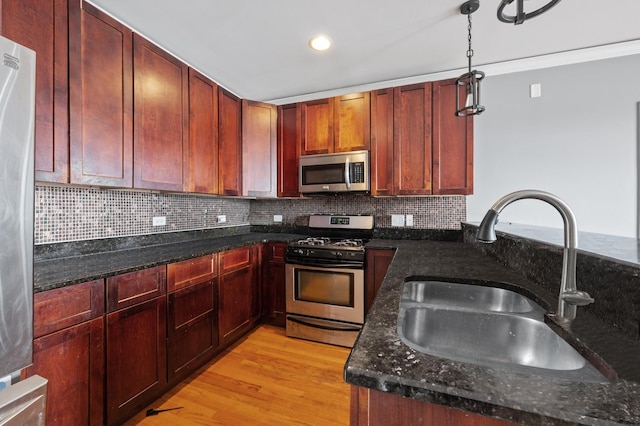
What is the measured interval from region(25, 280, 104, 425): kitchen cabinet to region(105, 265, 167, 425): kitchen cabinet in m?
0.05

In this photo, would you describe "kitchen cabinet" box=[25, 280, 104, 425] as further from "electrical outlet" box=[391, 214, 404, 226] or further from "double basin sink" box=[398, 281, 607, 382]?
"electrical outlet" box=[391, 214, 404, 226]

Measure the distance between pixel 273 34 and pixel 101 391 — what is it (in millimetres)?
2458

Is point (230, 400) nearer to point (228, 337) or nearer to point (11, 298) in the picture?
point (228, 337)

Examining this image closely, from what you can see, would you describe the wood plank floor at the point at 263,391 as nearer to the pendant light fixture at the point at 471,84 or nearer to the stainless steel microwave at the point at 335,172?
the stainless steel microwave at the point at 335,172

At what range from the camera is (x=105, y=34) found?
1.59m

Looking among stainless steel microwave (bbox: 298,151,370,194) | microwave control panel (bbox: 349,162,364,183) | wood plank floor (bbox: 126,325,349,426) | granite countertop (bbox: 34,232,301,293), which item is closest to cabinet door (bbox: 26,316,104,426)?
granite countertop (bbox: 34,232,301,293)

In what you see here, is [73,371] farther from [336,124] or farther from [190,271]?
[336,124]

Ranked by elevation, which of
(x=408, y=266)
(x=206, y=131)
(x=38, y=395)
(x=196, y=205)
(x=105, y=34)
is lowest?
(x=38, y=395)

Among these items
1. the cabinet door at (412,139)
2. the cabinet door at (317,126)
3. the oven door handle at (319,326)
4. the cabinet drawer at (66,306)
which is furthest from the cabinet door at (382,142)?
the cabinet drawer at (66,306)

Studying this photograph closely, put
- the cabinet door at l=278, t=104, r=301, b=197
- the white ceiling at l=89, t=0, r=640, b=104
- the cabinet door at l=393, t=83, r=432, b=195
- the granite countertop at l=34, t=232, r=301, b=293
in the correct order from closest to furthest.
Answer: the granite countertop at l=34, t=232, r=301, b=293 → the white ceiling at l=89, t=0, r=640, b=104 → the cabinet door at l=393, t=83, r=432, b=195 → the cabinet door at l=278, t=104, r=301, b=197

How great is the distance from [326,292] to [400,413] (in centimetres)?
200

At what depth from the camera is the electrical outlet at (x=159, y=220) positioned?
2.23m

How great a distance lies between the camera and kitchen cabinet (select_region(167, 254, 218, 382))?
1.72m

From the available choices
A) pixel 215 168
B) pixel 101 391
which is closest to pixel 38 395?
pixel 101 391
